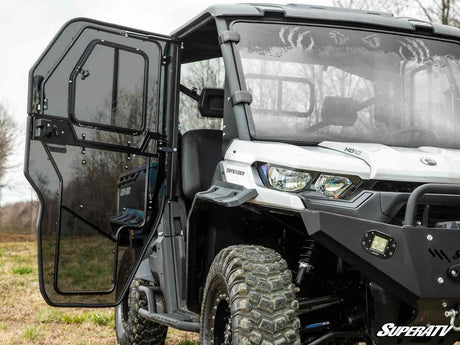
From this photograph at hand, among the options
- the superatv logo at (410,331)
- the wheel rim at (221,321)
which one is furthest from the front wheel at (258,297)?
the superatv logo at (410,331)

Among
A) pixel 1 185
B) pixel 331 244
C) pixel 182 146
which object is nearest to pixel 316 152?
pixel 331 244

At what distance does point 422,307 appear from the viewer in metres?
3.81

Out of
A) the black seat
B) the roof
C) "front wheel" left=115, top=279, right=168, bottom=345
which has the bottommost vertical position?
"front wheel" left=115, top=279, right=168, bottom=345

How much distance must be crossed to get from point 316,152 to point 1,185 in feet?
82.5

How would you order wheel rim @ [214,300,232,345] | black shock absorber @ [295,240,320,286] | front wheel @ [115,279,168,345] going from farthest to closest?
front wheel @ [115,279,168,345]
wheel rim @ [214,300,232,345]
black shock absorber @ [295,240,320,286]

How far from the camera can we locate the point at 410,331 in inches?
155

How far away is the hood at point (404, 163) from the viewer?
4027 millimetres

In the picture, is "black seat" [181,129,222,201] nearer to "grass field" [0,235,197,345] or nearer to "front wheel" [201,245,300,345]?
"front wheel" [201,245,300,345]

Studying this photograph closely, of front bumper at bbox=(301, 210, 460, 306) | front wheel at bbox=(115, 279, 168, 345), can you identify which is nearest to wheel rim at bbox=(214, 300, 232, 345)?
front bumper at bbox=(301, 210, 460, 306)

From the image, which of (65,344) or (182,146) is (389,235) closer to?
(182,146)

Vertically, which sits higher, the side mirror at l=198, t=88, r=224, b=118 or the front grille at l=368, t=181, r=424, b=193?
the side mirror at l=198, t=88, r=224, b=118

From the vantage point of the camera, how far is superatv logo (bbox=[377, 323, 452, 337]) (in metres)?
3.94

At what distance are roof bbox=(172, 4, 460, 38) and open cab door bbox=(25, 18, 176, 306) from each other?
0.78 metres

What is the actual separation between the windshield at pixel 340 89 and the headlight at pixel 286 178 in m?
0.39
